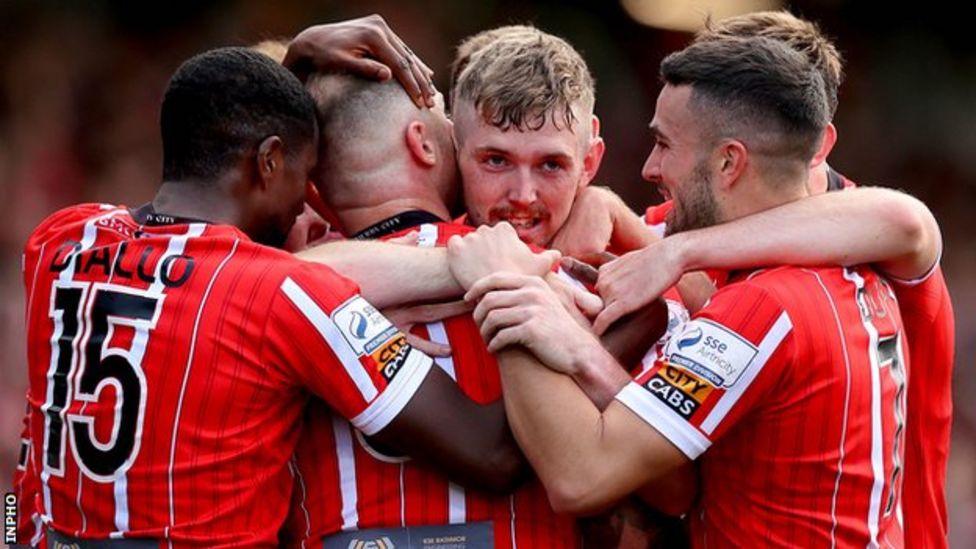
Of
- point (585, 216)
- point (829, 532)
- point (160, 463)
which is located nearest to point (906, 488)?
point (829, 532)

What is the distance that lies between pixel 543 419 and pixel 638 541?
1.82ft

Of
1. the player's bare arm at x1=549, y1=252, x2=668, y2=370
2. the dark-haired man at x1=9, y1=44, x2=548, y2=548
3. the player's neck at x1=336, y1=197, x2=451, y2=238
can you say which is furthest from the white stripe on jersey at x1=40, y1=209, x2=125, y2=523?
the player's bare arm at x1=549, y1=252, x2=668, y2=370

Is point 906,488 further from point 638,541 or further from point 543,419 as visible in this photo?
point 543,419

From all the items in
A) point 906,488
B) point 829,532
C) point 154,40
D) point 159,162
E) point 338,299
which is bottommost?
point 159,162

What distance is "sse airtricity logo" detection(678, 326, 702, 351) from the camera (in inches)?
159

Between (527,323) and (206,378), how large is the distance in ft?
2.71

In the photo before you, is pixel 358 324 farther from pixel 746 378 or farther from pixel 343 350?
pixel 746 378

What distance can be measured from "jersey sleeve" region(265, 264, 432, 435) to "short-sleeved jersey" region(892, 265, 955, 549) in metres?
1.61

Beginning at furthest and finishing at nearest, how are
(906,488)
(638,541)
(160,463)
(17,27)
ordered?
(17,27) < (906,488) < (638,541) < (160,463)

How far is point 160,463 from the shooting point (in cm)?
398

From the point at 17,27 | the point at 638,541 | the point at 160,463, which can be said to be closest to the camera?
the point at 160,463

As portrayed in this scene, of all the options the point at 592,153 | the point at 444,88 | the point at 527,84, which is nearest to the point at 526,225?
the point at 592,153

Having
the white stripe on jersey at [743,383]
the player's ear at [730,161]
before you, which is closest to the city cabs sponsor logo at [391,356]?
the white stripe on jersey at [743,383]

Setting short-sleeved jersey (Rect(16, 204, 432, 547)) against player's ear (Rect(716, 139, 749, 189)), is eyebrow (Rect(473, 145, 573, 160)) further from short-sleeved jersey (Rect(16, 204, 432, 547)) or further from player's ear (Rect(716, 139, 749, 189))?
short-sleeved jersey (Rect(16, 204, 432, 547))
